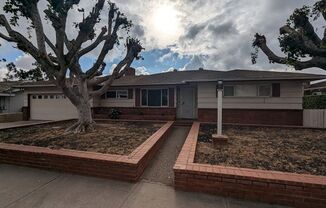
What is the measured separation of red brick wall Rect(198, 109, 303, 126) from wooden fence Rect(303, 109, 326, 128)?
0.93 feet

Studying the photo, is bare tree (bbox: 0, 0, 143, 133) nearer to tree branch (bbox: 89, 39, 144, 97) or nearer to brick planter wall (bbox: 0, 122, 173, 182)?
tree branch (bbox: 89, 39, 144, 97)

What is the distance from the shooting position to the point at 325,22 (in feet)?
22.3

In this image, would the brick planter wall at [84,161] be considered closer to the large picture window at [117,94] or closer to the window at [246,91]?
the window at [246,91]

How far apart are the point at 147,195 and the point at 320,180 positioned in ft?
10.0

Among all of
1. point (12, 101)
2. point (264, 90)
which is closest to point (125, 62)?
point (264, 90)

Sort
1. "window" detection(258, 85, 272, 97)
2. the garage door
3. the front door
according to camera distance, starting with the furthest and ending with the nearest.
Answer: the garage door < the front door < "window" detection(258, 85, 272, 97)

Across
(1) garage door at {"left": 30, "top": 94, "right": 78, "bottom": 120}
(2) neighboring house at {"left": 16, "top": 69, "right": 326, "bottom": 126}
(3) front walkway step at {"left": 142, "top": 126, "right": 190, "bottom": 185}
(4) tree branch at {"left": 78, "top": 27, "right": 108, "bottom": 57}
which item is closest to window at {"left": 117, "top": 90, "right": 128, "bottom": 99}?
(2) neighboring house at {"left": 16, "top": 69, "right": 326, "bottom": 126}

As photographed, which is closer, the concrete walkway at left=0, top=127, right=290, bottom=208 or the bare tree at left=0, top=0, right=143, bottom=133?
the concrete walkway at left=0, top=127, right=290, bottom=208

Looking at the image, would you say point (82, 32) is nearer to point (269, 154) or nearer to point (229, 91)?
point (269, 154)

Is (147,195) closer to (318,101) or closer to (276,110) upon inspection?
(276,110)

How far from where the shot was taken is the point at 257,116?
1185cm

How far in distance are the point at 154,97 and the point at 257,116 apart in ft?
23.2

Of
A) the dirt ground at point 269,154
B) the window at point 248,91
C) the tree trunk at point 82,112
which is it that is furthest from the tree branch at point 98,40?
the window at point 248,91

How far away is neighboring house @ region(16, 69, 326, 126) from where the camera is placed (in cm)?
1141
